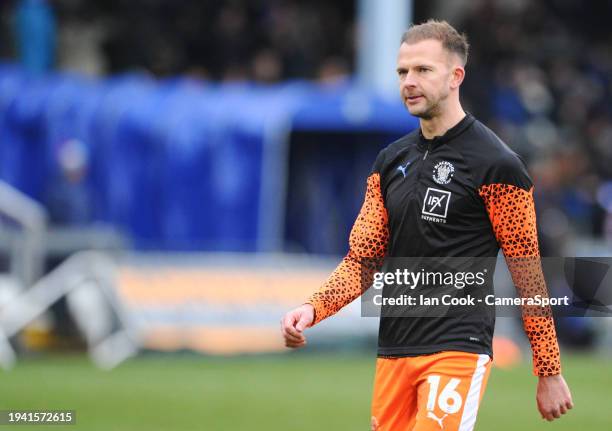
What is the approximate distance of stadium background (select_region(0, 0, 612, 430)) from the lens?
44.3ft

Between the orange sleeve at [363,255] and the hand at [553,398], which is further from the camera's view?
the orange sleeve at [363,255]

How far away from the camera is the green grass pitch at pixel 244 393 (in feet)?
35.9

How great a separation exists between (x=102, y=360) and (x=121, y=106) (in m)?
4.38

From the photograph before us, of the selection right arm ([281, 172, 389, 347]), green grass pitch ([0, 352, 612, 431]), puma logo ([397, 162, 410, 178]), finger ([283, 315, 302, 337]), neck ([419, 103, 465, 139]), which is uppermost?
neck ([419, 103, 465, 139])

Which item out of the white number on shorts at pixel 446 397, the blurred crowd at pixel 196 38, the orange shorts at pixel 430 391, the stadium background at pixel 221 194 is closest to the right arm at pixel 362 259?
the orange shorts at pixel 430 391

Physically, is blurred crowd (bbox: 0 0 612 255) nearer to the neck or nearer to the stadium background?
the stadium background

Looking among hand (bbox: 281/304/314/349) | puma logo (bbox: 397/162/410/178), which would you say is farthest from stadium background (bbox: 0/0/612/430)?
puma logo (bbox: 397/162/410/178)

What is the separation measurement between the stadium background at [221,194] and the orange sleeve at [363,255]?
475 centimetres

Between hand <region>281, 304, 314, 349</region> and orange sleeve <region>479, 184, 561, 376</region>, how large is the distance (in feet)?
2.85

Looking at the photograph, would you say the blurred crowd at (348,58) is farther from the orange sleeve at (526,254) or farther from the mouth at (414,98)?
the orange sleeve at (526,254)

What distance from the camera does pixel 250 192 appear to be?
1842 centimetres

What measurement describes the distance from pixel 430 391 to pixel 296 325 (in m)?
0.61

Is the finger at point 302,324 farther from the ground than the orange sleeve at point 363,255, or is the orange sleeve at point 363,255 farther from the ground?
the orange sleeve at point 363,255

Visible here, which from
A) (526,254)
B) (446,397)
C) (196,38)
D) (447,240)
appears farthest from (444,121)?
(196,38)
